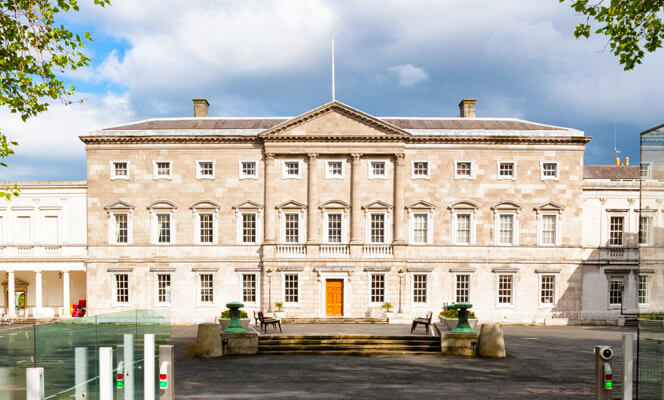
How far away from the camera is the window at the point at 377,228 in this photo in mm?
34469

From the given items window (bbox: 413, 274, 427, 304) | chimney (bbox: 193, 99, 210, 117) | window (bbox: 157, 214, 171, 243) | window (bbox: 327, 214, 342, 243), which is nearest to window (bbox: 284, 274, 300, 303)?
window (bbox: 327, 214, 342, 243)

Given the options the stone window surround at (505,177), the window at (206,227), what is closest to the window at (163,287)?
the window at (206,227)

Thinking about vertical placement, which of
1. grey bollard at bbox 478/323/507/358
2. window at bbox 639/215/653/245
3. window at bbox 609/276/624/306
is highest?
window at bbox 639/215/653/245

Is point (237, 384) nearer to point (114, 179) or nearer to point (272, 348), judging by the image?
point (272, 348)

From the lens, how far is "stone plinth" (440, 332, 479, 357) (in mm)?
20656

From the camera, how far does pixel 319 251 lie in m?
34.0

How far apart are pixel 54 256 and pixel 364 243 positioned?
20.0 m

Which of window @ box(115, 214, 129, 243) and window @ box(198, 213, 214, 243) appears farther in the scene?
window @ box(115, 214, 129, 243)

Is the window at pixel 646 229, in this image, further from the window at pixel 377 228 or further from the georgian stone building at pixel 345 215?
the window at pixel 377 228

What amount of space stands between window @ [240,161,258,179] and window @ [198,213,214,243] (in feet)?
10.7

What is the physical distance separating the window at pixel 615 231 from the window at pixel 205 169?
82.8ft

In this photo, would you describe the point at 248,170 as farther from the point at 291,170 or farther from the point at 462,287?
the point at 462,287

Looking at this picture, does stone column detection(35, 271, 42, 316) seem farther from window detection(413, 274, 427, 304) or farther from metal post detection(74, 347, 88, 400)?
metal post detection(74, 347, 88, 400)

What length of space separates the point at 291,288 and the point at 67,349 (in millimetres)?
25337
